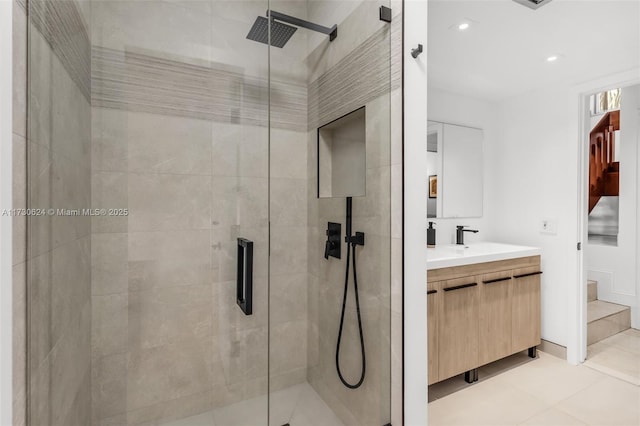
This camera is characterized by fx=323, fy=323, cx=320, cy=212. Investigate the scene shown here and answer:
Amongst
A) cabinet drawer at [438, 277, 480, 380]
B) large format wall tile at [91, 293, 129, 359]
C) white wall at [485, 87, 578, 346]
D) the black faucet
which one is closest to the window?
white wall at [485, 87, 578, 346]

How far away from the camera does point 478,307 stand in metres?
2.23

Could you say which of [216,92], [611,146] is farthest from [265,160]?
[611,146]

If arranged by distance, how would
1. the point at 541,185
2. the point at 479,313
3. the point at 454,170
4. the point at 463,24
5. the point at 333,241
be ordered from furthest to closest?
the point at 454,170 → the point at 541,185 → the point at 479,313 → the point at 463,24 → the point at 333,241

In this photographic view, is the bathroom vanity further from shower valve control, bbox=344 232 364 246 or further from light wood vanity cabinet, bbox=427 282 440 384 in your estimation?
shower valve control, bbox=344 232 364 246

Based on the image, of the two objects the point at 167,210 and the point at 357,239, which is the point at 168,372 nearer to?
the point at 167,210

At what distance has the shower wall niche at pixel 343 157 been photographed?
4.44ft

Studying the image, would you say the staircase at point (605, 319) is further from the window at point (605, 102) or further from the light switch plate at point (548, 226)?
the window at point (605, 102)

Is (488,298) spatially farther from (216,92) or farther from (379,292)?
(216,92)

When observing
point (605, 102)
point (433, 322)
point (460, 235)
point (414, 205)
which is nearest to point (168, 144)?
point (414, 205)

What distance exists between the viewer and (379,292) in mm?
1439

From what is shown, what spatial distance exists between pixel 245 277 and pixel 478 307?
174cm

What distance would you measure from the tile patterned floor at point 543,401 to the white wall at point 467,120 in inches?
44.7

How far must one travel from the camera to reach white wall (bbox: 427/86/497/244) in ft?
9.22

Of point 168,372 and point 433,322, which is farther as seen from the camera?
point 433,322
